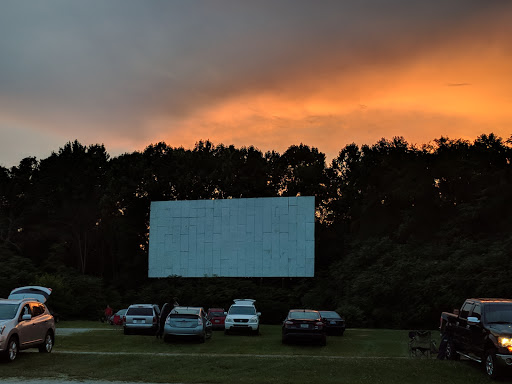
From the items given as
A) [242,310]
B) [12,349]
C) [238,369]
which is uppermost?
[242,310]

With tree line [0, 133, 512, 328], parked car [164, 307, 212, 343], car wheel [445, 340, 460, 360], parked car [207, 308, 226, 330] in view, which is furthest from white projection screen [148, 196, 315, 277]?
car wheel [445, 340, 460, 360]

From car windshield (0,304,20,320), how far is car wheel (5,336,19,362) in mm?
659

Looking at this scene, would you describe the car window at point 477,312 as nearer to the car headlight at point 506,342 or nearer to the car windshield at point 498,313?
the car windshield at point 498,313

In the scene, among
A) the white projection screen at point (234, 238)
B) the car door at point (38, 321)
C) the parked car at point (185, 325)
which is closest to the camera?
the car door at point (38, 321)

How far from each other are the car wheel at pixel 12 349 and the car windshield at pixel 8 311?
2.16ft

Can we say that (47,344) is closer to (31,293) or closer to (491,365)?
(491,365)

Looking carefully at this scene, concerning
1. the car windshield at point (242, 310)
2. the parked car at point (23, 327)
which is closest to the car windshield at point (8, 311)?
the parked car at point (23, 327)

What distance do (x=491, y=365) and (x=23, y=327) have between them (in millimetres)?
13910

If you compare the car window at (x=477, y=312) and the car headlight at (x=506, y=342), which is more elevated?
the car window at (x=477, y=312)

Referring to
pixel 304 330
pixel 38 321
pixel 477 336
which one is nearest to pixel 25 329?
pixel 38 321

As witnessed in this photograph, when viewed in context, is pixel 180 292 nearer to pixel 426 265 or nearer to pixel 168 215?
pixel 168 215

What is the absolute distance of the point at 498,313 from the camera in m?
18.5

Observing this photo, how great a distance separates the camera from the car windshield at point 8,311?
1986cm

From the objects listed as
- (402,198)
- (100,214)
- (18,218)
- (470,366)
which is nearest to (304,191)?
(402,198)
